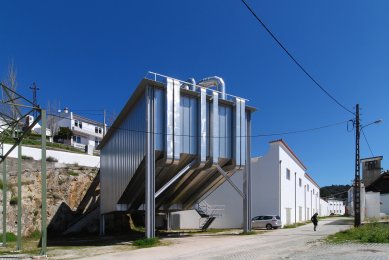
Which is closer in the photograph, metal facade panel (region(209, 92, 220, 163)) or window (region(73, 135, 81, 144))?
metal facade panel (region(209, 92, 220, 163))

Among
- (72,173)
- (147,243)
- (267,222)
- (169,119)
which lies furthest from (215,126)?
(72,173)

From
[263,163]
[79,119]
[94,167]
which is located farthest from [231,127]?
[79,119]

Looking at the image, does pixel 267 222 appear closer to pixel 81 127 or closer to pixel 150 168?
pixel 150 168

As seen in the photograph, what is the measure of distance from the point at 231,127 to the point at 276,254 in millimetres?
13524

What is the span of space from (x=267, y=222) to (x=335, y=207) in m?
77.1

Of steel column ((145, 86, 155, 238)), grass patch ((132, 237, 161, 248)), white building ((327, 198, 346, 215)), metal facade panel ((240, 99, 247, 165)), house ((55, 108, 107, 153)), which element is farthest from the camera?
white building ((327, 198, 346, 215))

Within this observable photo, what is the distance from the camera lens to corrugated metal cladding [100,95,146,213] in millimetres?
25344

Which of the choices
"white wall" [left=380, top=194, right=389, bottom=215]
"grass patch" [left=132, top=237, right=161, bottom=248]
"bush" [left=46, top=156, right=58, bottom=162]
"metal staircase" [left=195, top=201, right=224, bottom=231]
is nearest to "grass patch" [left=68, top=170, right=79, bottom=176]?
"bush" [left=46, top=156, right=58, bottom=162]

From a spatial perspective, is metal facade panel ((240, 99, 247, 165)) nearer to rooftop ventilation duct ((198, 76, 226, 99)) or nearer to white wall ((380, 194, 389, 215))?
rooftop ventilation duct ((198, 76, 226, 99))

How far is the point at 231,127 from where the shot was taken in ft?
96.4

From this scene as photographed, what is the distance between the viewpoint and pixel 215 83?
29.6m

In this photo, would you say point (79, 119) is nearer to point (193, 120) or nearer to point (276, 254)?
point (193, 120)

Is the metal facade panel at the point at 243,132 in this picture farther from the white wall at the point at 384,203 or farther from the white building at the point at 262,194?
the white wall at the point at 384,203

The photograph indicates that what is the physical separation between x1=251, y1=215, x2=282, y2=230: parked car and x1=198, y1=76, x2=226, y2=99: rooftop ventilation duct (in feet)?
43.5
